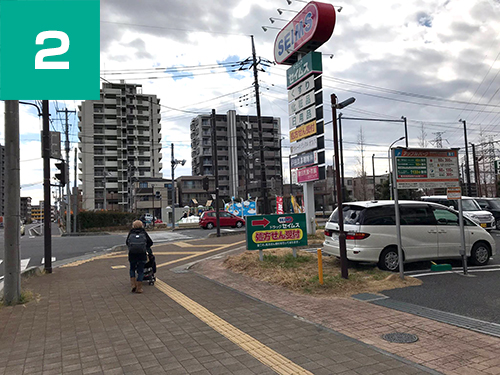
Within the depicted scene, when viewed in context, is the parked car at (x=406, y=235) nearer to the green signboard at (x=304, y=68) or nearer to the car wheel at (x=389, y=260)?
the car wheel at (x=389, y=260)

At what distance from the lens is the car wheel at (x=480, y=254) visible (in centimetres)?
1016

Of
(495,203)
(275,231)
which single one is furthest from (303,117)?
(495,203)

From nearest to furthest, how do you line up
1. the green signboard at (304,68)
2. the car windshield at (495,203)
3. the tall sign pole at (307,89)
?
the tall sign pole at (307,89)
the green signboard at (304,68)
the car windshield at (495,203)

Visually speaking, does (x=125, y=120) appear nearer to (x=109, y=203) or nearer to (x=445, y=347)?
(x=109, y=203)

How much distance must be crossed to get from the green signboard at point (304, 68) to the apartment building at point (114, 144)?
2226 inches

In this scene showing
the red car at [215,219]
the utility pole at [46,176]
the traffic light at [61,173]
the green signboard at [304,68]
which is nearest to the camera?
the utility pole at [46,176]

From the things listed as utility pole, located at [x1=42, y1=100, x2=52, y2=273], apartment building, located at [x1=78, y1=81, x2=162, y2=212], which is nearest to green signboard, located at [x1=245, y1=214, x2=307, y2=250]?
utility pole, located at [x1=42, y1=100, x2=52, y2=273]

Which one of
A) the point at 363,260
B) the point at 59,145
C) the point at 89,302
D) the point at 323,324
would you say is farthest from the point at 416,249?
the point at 59,145

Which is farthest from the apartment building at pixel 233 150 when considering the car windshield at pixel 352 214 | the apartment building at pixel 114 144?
the car windshield at pixel 352 214

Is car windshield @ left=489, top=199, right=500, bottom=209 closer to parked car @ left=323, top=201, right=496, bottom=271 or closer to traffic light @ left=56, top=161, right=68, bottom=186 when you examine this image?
parked car @ left=323, top=201, right=496, bottom=271

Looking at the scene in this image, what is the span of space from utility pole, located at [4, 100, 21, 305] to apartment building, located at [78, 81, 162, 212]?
64.2 m

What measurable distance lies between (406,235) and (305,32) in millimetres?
10522

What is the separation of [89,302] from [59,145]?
5.82 meters

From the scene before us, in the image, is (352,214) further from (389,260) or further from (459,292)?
(459,292)
